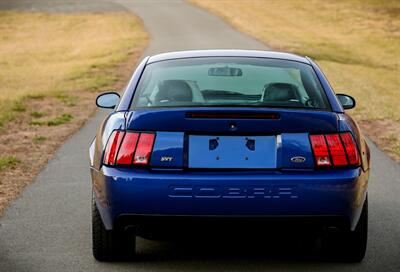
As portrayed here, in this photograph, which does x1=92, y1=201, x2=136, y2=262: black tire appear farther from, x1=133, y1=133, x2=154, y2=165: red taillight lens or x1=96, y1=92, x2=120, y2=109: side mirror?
x1=96, y1=92, x2=120, y2=109: side mirror

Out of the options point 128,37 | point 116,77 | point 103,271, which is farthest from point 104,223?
point 128,37

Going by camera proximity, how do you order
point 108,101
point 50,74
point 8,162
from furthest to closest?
point 50,74
point 8,162
point 108,101

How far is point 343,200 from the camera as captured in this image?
539 cm

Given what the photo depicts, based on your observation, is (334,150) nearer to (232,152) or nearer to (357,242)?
(232,152)

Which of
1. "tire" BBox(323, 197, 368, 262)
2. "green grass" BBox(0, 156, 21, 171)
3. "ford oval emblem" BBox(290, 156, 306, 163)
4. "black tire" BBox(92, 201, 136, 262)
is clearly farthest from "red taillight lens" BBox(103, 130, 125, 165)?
"green grass" BBox(0, 156, 21, 171)

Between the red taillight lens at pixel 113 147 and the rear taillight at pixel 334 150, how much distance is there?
1108mm

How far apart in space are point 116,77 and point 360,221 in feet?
60.3

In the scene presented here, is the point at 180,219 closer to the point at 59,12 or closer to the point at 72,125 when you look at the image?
the point at 72,125

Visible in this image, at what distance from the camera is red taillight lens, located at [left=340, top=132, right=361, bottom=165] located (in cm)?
548

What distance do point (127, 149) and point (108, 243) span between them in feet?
2.22

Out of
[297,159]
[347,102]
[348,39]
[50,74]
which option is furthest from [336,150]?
[348,39]

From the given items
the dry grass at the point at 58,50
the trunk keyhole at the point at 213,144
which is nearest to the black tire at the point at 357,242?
the trunk keyhole at the point at 213,144

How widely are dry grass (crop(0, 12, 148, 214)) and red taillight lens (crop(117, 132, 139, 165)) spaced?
8.00ft

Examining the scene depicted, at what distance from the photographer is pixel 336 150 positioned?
543cm
